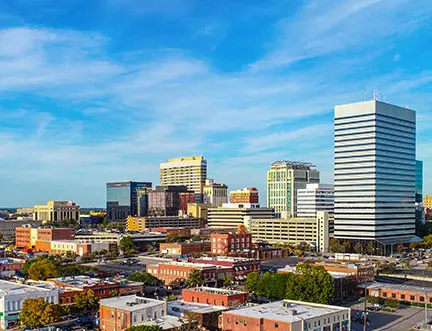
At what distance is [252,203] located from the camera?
5709 inches

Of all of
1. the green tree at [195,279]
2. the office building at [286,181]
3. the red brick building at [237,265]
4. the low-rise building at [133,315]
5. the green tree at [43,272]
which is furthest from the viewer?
the office building at [286,181]

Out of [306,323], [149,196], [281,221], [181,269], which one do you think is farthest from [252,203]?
[306,323]

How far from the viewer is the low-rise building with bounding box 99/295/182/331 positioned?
135ft

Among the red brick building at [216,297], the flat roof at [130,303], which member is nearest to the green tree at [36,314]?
the flat roof at [130,303]

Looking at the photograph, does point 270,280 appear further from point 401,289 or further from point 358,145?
point 358,145

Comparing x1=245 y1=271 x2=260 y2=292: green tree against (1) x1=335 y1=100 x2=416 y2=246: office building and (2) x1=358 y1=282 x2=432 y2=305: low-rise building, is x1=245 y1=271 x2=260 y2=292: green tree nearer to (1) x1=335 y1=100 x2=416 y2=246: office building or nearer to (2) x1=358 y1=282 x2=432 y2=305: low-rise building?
(2) x1=358 y1=282 x2=432 y2=305: low-rise building

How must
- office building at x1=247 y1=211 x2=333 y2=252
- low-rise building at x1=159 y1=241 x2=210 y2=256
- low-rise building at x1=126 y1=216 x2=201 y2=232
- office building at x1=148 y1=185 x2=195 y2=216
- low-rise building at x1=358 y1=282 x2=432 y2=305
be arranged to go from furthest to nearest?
office building at x1=148 y1=185 x2=195 y2=216 < low-rise building at x1=126 y1=216 x2=201 y2=232 < office building at x1=247 y1=211 x2=333 y2=252 < low-rise building at x1=159 y1=241 x2=210 y2=256 < low-rise building at x1=358 y1=282 x2=432 y2=305

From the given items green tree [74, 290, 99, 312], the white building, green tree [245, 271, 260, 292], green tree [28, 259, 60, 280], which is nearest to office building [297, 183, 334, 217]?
green tree [245, 271, 260, 292]

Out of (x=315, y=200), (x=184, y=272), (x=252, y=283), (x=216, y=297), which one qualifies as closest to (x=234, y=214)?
(x=315, y=200)

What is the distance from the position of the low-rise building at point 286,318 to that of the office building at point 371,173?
66498 millimetres

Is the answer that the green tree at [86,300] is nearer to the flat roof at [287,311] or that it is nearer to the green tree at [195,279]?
→ the green tree at [195,279]

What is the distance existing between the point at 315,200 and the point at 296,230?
58.9ft

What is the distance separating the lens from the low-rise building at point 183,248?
326ft

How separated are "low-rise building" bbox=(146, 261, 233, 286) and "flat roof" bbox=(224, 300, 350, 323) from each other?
74.4ft
